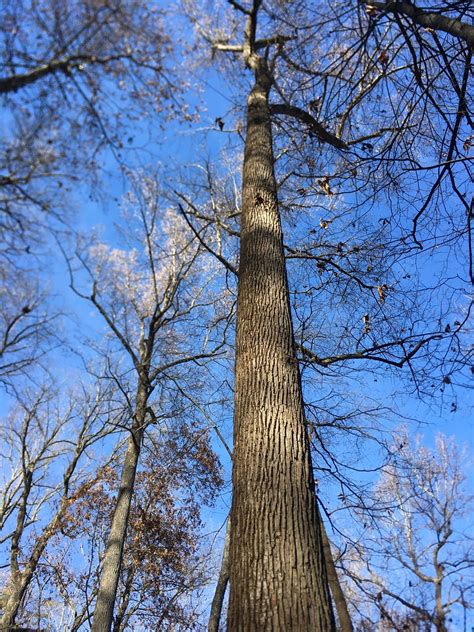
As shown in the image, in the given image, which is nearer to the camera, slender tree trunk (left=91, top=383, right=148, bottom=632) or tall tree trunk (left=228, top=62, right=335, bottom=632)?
tall tree trunk (left=228, top=62, right=335, bottom=632)

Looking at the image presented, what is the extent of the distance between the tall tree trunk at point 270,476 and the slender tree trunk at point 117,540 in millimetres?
4677

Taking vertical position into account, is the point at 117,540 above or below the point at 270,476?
above

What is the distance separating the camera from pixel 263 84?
17.7 feet

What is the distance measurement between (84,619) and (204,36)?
1317 cm

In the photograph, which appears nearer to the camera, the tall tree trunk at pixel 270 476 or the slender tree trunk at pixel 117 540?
the tall tree trunk at pixel 270 476

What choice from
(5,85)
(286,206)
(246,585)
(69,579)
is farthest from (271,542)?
(69,579)

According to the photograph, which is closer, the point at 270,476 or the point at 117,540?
the point at 270,476

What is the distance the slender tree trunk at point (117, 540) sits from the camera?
6.08m

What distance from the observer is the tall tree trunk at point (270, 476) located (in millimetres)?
1758

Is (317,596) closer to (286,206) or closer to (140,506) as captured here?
(286,206)

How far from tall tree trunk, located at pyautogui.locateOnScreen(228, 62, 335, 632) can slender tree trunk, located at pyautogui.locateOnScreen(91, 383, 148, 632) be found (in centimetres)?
468

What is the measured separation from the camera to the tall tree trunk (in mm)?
1758

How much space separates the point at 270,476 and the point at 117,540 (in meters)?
5.73

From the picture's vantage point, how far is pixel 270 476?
2156mm
